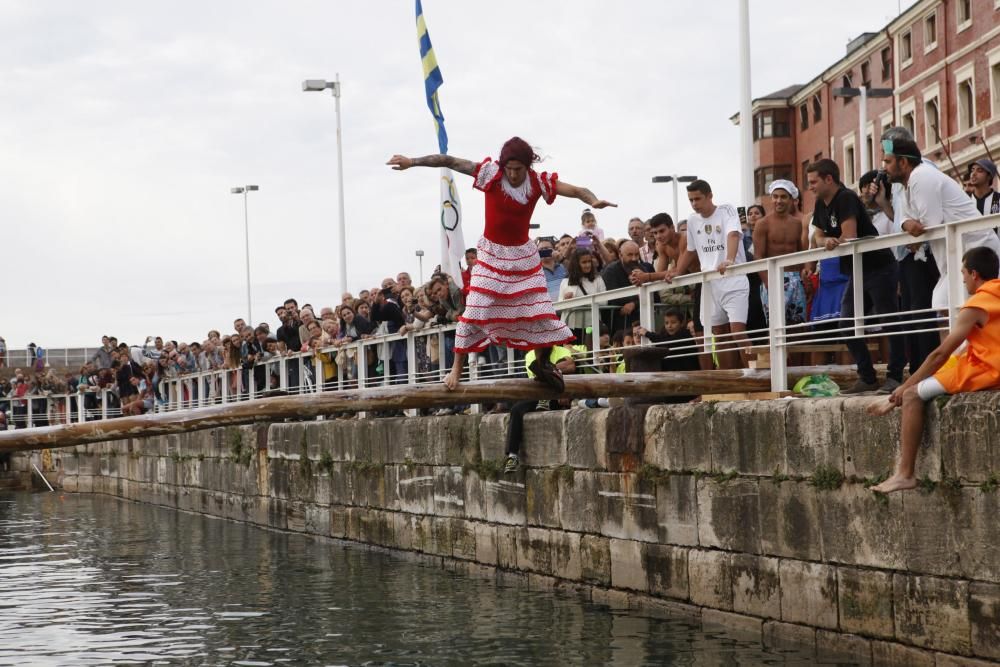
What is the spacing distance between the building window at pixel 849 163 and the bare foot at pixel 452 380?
183 ft

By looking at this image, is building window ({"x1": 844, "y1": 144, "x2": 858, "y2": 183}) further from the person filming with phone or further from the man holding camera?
the person filming with phone

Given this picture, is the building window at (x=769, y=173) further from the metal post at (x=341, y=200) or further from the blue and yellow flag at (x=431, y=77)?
the blue and yellow flag at (x=431, y=77)

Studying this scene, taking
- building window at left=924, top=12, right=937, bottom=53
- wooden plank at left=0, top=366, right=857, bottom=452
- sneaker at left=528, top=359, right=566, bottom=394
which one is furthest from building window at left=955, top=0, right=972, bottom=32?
sneaker at left=528, top=359, right=566, bottom=394

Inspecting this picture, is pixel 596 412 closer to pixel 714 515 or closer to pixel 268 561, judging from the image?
pixel 714 515

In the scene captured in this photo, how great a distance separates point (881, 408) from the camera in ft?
30.2

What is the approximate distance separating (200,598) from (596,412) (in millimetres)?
4717

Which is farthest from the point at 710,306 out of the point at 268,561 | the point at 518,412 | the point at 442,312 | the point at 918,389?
the point at 268,561

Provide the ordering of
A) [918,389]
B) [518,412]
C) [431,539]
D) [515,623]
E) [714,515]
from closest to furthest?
1. [918,389]
2. [714,515]
3. [515,623]
4. [518,412]
5. [431,539]

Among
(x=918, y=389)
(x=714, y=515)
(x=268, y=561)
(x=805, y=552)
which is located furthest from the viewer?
(x=268, y=561)

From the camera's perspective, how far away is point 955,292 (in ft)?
30.7

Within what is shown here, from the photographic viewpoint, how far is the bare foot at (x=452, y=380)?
1062 cm

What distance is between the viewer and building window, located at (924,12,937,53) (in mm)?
54656

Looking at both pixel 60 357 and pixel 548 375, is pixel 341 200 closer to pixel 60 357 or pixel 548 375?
pixel 548 375

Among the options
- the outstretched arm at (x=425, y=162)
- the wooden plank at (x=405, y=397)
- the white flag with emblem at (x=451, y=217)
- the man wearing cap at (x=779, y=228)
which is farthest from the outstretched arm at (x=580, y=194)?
the white flag with emblem at (x=451, y=217)
